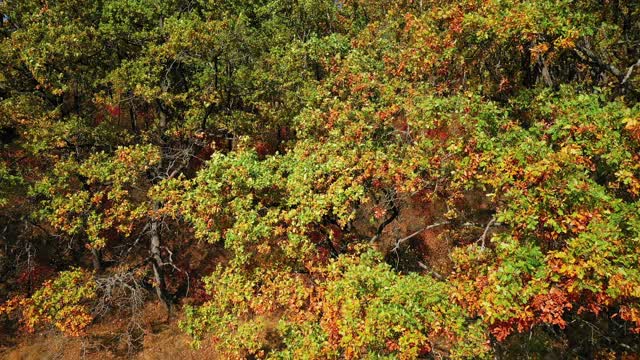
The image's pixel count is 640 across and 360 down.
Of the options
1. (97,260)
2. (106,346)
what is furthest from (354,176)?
(97,260)

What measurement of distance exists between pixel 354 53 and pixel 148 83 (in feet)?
34.1

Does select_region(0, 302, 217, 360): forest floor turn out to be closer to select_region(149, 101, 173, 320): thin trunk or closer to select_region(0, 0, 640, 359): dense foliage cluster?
select_region(0, 0, 640, 359): dense foliage cluster

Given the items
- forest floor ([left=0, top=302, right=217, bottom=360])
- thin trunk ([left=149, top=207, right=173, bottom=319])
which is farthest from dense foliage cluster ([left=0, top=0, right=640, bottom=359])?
forest floor ([left=0, top=302, right=217, bottom=360])

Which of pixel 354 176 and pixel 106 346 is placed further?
pixel 106 346

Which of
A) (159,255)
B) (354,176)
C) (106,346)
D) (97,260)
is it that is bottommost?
(106,346)

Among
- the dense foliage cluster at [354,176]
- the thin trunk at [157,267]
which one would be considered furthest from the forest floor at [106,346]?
the thin trunk at [157,267]

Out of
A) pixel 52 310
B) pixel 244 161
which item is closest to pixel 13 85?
pixel 52 310

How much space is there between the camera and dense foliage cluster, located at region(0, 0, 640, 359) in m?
9.69

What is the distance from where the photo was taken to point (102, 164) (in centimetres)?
1814

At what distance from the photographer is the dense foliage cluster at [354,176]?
31.8 ft

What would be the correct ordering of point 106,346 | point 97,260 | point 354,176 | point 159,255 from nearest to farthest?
point 354,176 → point 106,346 → point 159,255 → point 97,260

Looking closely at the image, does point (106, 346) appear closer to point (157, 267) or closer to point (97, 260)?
point (157, 267)

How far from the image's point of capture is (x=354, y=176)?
14.3 metres

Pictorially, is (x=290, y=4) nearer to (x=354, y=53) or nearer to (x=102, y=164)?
(x=354, y=53)
